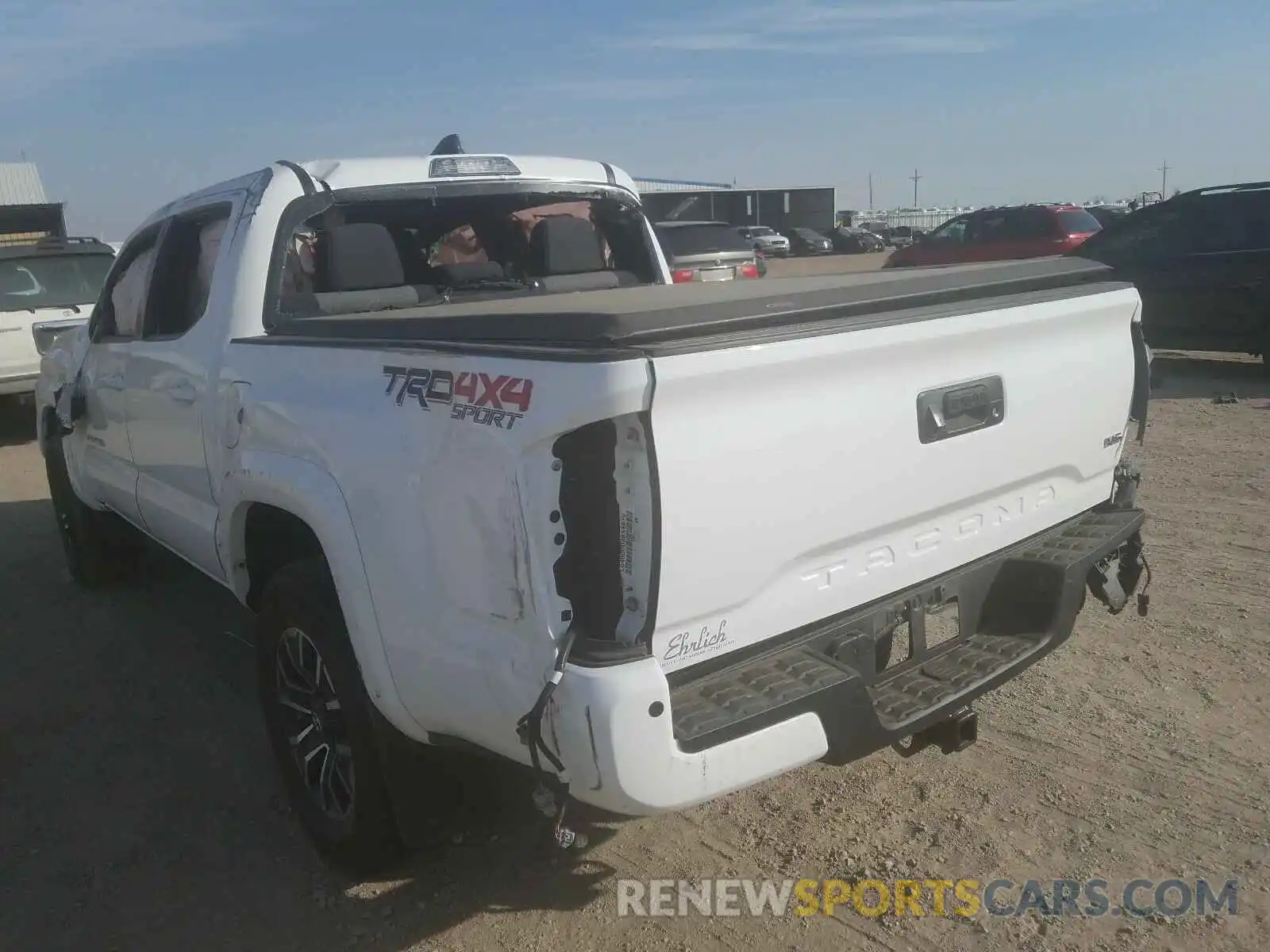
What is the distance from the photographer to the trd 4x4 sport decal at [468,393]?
2154 millimetres

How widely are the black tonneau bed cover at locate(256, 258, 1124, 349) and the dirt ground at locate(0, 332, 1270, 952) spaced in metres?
1.27

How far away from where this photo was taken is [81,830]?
3.48 metres

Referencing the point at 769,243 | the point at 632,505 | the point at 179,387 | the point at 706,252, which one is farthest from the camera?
the point at 769,243

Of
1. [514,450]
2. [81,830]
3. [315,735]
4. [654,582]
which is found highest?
[514,450]

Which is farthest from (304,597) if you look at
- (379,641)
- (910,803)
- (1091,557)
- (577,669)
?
(1091,557)

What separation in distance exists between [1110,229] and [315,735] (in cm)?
1042

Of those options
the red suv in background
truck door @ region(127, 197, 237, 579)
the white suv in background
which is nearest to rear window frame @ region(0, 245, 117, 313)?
truck door @ region(127, 197, 237, 579)

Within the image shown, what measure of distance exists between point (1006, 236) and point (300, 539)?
16.3 meters

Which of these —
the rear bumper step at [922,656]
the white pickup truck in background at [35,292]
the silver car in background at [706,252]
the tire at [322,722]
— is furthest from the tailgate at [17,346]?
the rear bumper step at [922,656]

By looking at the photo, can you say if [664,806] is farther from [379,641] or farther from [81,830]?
[81,830]

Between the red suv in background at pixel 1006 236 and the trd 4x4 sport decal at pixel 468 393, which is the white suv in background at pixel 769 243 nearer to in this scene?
the red suv in background at pixel 1006 236

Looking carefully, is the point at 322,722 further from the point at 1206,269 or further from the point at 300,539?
the point at 1206,269

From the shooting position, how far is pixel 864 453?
249 cm

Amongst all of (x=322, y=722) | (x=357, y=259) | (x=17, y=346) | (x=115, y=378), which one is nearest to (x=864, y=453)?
(x=322, y=722)
